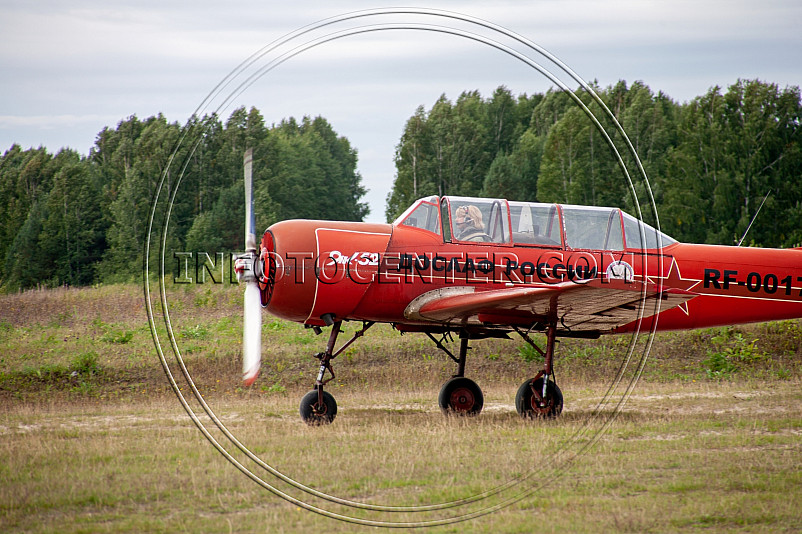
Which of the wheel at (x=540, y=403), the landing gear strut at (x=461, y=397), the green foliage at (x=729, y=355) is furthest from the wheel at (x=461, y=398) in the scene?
the green foliage at (x=729, y=355)

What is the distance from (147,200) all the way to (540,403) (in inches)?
1273

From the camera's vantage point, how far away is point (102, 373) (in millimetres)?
14922

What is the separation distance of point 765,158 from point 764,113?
2530mm

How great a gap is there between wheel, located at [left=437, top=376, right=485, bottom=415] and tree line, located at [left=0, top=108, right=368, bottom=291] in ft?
→ 75.2

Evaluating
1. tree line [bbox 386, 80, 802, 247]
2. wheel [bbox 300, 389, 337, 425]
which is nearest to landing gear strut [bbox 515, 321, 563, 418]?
wheel [bbox 300, 389, 337, 425]

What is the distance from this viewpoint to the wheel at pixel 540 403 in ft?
32.4

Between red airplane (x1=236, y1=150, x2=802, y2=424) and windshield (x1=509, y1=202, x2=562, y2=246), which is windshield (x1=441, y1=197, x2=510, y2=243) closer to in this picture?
red airplane (x1=236, y1=150, x2=802, y2=424)

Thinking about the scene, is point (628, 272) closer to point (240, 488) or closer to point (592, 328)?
point (592, 328)

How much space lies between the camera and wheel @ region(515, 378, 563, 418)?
9883 millimetres

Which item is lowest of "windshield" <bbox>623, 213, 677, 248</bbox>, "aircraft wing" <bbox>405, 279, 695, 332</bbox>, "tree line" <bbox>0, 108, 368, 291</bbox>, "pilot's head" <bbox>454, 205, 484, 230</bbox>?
"aircraft wing" <bbox>405, 279, 695, 332</bbox>

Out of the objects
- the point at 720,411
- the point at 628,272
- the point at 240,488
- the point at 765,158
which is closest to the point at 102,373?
the point at 240,488

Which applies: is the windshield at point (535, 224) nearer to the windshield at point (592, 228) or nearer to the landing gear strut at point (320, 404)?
the windshield at point (592, 228)

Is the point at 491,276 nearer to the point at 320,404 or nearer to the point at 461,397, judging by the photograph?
the point at 461,397

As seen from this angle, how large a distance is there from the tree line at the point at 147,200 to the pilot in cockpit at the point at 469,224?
2349cm
